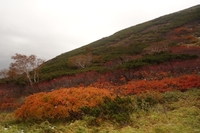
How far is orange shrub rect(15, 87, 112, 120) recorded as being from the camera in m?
7.66

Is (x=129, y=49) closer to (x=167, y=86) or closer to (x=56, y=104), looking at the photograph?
(x=167, y=86)

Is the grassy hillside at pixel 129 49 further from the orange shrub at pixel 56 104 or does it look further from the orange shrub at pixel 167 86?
the orange shrub at pixel 56 104

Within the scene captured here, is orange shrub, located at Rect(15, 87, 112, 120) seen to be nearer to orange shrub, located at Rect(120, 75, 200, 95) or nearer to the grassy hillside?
orange shrub, located at Rect(120, 75, 200, 95)

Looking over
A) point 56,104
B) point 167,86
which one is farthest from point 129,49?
point 56,104

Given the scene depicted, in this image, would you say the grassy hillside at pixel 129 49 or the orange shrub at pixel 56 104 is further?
the grassy hillside at pixel 129 49

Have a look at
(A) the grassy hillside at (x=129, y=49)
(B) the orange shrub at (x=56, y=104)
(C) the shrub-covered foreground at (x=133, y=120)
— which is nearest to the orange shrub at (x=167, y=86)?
(C) the shrub-covered foreground at (x=133, y=120)

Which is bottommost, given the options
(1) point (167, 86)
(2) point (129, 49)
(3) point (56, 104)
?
(1) point (167, 86)

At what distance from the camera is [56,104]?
7992 mm

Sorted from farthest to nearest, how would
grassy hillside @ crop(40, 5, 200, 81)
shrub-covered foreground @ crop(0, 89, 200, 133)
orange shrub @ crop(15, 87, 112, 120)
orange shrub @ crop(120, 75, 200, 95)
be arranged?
grassy hillside @ crop(40, 5, 200, 81) → orange shrub @ crop(120, 75, 200, 95) → orange shrub @ crop(15, 87, 112, 120) → shrub-covered foreground @ crop(0, 89, 200, 133)

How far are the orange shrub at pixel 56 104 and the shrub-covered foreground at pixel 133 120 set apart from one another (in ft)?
1.01

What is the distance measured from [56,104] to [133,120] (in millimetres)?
3466

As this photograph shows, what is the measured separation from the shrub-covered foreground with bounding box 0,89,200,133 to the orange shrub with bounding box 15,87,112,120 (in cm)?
31

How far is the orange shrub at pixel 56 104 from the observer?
7.66 m

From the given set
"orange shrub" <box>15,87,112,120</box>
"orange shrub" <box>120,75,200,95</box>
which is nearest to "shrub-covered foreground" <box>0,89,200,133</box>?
"orange shrub" <box>15,87,112,120</box>
